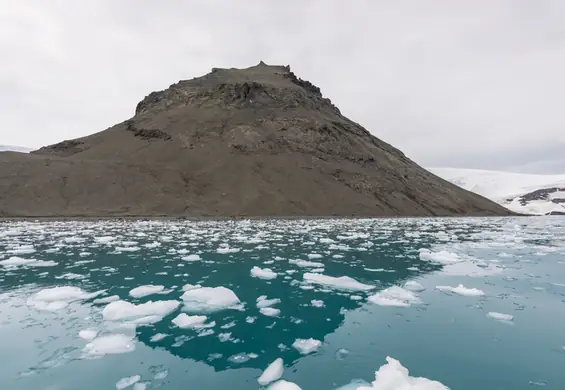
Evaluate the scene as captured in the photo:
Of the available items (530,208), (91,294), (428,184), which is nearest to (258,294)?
(91,294)

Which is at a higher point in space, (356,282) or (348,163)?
(348,163)

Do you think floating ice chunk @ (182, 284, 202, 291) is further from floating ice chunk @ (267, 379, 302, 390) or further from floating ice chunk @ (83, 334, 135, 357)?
floating ice chunk @ (267, 379, 302, 390)

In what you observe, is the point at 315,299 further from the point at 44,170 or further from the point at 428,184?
the point at 428,184

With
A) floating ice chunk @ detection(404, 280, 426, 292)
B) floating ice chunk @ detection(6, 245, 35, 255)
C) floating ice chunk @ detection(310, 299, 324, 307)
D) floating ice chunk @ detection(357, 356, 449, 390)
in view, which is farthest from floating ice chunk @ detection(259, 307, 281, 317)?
floating ice chunk @ detection(6, 245, 35, 255)

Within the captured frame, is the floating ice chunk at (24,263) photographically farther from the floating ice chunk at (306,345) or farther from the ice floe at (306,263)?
the floating ice chunk at (306,345)

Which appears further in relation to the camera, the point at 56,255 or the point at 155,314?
the point at 56,255

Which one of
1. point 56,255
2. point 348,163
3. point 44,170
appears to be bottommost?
point 56,255

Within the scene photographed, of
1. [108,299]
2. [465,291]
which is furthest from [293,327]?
[465,291]
